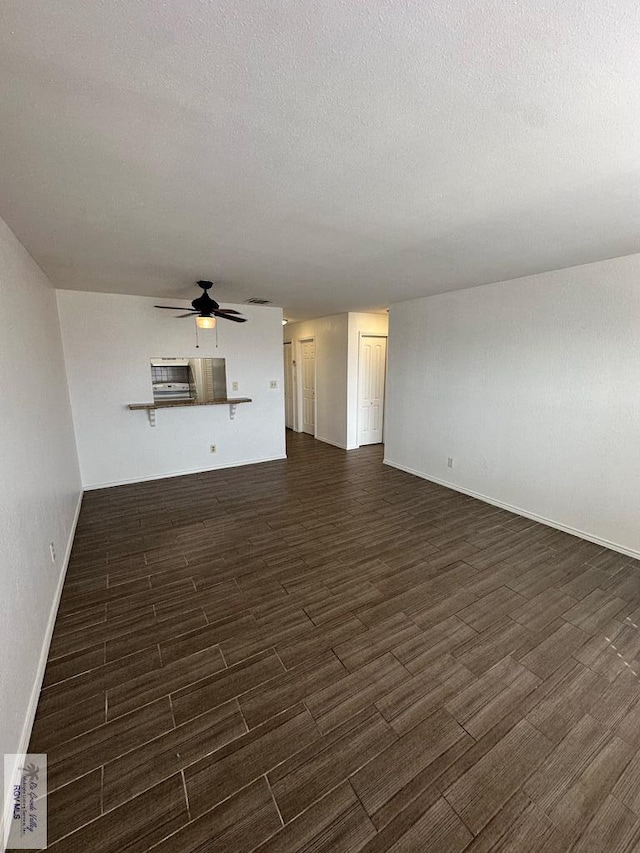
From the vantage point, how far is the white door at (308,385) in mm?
7309

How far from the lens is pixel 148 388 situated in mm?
4758

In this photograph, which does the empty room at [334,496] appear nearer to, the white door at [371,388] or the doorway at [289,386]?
the white door at [371,388]

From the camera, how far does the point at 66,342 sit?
13.8ft

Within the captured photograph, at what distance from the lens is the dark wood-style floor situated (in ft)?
4.26

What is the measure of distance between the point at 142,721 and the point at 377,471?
4110mm

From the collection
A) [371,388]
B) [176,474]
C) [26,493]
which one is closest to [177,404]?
[176,474]

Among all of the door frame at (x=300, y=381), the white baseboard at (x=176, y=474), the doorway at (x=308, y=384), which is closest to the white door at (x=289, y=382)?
the door frame at (x=300, y=381)

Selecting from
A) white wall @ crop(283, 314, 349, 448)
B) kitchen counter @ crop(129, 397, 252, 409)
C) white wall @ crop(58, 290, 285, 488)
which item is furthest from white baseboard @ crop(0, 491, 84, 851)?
white wall @ crop(283, 314, 349, 448)

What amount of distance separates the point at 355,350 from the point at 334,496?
9.71ft

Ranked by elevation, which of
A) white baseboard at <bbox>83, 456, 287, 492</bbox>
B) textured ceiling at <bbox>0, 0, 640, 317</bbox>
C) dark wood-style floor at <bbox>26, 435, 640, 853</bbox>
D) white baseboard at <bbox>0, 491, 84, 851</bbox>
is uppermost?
textured ceiling at <bbox>0, 0, 640, 317</bbox>

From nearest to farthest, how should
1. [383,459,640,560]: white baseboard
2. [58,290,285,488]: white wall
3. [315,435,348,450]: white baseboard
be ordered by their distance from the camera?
1. [383,459,640,560]: white baseboard
2. [58,290,285,488]: white wall
3. [315,435,348,450]: white baseboard

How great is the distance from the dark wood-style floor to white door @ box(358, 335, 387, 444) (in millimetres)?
3558

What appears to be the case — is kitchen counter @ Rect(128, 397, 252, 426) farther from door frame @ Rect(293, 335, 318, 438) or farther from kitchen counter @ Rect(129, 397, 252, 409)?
door frame @ Rect(293, 335, 318, 438)

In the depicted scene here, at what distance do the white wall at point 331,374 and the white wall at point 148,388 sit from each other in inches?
48.6
